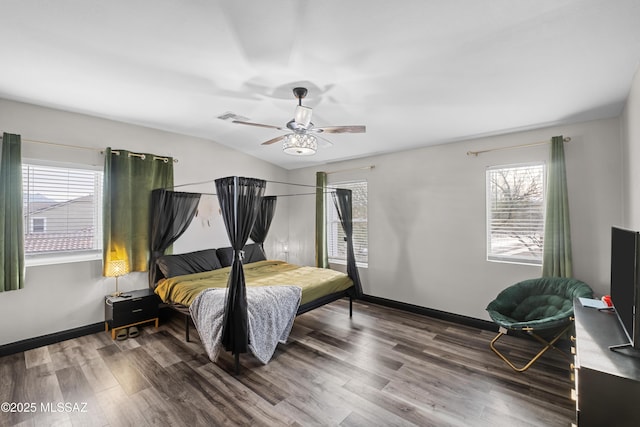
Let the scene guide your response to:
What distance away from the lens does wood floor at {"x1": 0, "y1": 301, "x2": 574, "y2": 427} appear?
206cm

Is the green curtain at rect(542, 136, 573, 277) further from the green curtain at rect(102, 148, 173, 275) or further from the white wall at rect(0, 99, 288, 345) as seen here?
the green curtain at rect(102, 148, 173, 275)

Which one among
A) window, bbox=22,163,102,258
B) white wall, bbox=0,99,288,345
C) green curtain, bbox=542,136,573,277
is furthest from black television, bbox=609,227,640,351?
window, bbox=22,163,102,258

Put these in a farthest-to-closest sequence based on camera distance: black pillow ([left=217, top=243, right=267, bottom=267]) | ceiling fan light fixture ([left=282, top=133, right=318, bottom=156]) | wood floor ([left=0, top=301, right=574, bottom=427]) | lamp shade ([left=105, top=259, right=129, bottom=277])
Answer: black pillow ([left=217, top=243, right=267, bottom=267]), lamp shade ([left=105, top=259, right=129, bottom=277]), ceiling fan light fixture ([left=282, top=133, right=318, bottom=156]), wood floor ([left=0, top=301, right=574, bottom=427])

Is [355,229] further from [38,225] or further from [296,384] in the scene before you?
[38,225]

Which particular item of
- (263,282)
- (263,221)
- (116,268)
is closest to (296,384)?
(263,282)

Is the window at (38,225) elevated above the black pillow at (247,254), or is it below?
above

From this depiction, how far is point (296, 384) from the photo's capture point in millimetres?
2451

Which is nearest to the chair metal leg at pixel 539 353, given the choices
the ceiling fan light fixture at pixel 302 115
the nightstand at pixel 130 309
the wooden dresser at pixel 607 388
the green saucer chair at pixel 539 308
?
the green saucer chair at pixel 539 308

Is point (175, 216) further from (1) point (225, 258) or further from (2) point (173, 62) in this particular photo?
(2) point (173, 62)

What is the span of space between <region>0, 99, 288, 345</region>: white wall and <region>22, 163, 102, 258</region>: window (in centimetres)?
19

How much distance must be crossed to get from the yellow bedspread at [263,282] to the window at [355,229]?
102 centimetres

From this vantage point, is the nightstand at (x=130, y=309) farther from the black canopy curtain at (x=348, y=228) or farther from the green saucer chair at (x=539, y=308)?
the green saucer chair at (x=539, y=308)

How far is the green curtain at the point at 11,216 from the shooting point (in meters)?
2.86

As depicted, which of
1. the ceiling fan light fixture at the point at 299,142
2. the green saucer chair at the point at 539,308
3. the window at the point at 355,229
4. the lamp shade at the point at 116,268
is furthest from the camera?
the window at the point at 355,229
